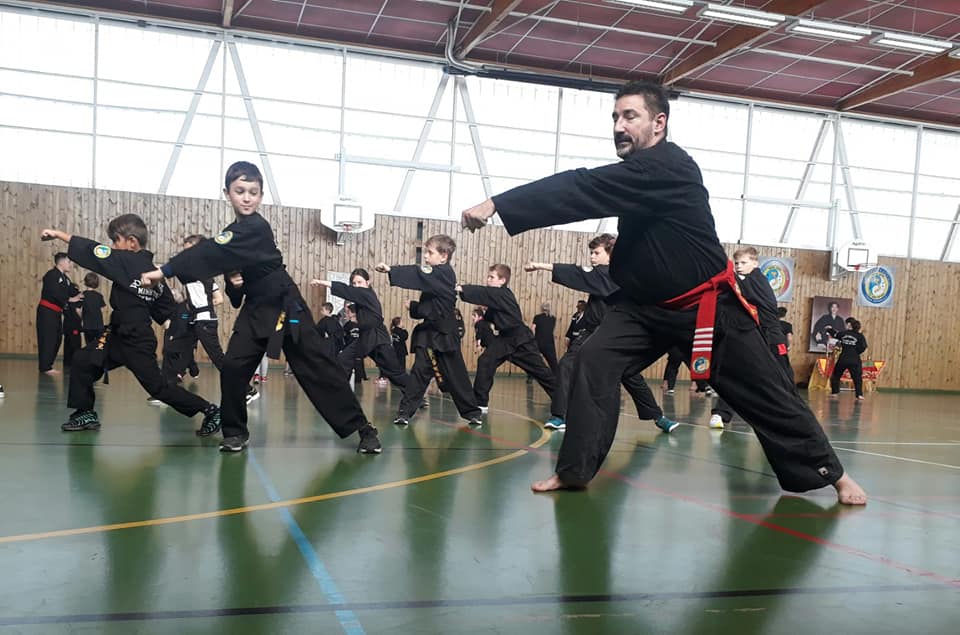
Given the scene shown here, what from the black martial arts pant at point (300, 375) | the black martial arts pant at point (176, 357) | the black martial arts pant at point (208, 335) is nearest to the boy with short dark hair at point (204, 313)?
the black martial arts pant at point (208, 335)

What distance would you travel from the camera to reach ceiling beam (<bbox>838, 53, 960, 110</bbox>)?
15945 mm

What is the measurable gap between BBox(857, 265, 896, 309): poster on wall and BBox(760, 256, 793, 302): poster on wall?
205 centimetres

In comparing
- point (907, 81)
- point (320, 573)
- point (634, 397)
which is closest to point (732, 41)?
point (907, 81)

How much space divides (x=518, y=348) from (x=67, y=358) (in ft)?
30.0

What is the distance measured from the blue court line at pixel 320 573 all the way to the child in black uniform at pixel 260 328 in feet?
4.11

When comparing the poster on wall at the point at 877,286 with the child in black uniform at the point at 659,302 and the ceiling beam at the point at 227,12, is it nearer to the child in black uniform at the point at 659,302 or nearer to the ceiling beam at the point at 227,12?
the ceiling beam at the point at 227,12

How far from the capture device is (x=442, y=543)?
278 cm

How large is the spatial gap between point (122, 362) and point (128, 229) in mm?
982

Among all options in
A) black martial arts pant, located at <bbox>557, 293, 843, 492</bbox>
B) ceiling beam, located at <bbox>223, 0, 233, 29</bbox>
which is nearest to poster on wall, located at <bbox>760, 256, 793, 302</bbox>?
ceiling beam, located at <bbox>223, 0, 233, 29</bbox>

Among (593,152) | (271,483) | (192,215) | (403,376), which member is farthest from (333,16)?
(271,483)

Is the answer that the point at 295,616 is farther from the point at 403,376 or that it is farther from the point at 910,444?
the point at 403,376

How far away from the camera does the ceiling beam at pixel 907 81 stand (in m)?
15.9

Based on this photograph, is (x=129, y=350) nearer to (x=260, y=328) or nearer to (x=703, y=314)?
(x=260, y=328)

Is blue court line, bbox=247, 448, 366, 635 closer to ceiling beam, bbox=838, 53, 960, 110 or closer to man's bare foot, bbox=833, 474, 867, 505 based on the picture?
man's bare foot, bbox=833, 474, 867, 505
